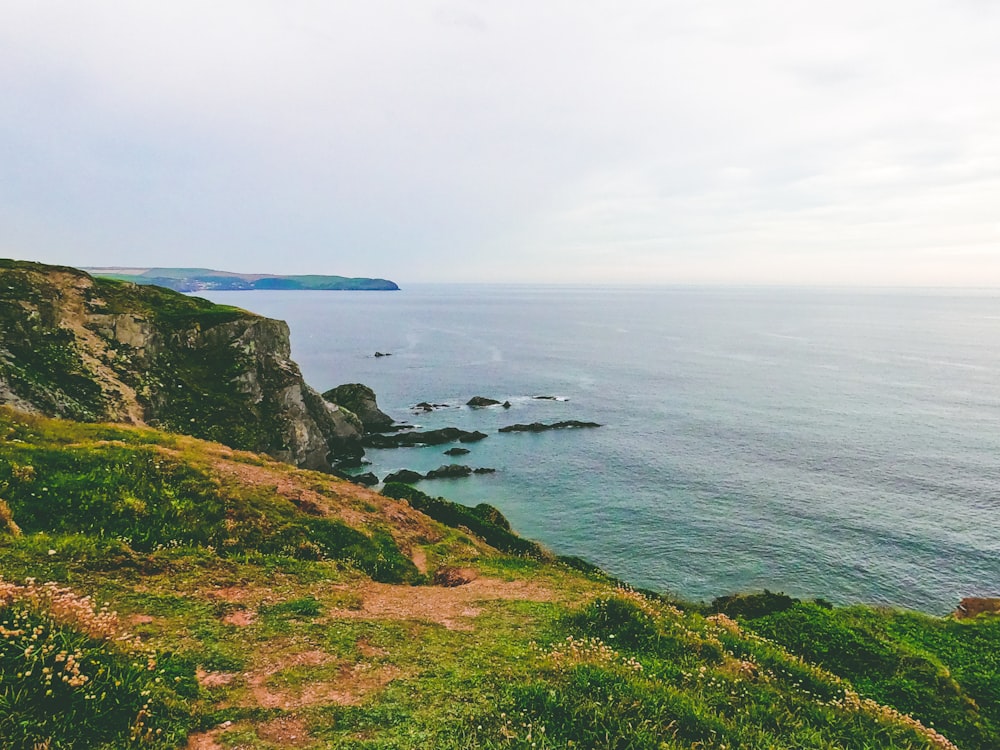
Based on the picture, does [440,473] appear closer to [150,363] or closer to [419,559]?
[150,363]

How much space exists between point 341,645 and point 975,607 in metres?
37.2

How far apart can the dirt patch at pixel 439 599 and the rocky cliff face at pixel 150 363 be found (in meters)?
32.8

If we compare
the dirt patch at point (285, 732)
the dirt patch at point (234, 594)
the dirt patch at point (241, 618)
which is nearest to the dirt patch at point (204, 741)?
the dirt patch at point (285, 732)

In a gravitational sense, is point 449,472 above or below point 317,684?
below

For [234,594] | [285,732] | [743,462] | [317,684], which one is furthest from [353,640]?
[743,462]

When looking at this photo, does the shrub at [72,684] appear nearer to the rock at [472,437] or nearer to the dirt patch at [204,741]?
the dirt patch at [204,741]

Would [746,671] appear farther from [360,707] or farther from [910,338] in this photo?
[910,338]

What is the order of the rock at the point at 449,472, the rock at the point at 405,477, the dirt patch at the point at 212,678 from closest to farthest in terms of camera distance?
the dirt patch at the point at 212,678
the rock at the point at 405,477
the rock at the point at 449,472

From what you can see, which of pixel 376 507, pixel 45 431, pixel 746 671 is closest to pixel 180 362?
pixel 45 431

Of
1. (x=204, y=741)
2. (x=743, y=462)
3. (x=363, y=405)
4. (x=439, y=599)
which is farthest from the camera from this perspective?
(x=363, y=405)

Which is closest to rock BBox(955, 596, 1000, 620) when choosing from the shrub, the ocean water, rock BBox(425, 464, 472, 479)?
the ocean water

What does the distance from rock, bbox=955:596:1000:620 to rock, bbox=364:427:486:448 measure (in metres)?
48.6

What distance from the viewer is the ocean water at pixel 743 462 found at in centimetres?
3800

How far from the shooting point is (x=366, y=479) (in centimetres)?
5534
